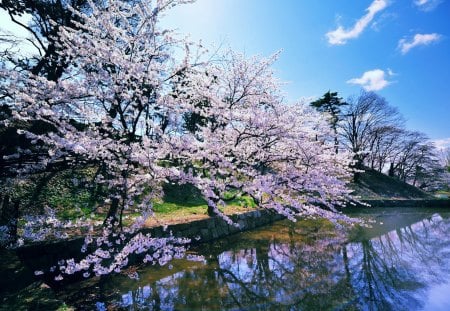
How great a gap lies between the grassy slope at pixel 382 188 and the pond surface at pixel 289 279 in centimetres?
1803

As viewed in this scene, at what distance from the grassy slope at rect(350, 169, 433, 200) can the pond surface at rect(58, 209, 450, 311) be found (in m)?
18.0

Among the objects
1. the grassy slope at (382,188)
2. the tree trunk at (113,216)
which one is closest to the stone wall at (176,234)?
the tree trunk at (113,216)

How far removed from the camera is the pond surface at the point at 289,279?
6.04m

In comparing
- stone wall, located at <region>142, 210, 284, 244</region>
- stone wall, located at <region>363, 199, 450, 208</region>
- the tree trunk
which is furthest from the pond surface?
stone wall, located at <region>363, 199, 450, 208</region>

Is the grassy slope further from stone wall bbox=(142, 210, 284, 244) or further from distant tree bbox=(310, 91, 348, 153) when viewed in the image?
stone wall bbox=(142, 210, 284, 244)

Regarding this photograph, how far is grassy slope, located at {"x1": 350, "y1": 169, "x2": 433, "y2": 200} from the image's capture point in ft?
94.9

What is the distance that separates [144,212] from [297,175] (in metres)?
4.09

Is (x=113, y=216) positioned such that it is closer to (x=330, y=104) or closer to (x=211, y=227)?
(x=211, y=227)

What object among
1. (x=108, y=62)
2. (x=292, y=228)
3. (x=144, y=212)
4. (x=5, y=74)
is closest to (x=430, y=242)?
(x=292, y=228)

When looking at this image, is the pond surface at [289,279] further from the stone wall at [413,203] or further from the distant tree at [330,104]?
the distant tree at [330,104]

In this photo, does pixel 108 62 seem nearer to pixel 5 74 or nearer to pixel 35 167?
pixel 5 74

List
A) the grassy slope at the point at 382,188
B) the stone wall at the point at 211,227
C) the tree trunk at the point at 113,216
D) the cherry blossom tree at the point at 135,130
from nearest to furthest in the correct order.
Result: the cherry blossom tree at the point at 135,130 → the tree trunk at the point at 113,216 → the stone wall at the point at 211,227 → the grassy slope at the point at 382,188

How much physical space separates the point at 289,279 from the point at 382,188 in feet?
93.3

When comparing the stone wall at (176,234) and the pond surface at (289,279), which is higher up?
the stone wall at (176,234)
